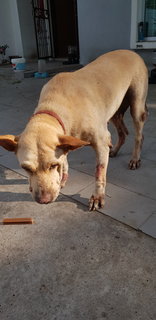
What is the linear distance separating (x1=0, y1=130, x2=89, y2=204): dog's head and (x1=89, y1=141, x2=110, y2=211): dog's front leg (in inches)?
27.1

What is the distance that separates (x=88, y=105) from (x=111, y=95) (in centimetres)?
50

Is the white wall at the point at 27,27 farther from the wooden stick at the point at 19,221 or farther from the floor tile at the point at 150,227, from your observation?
the floor tile at the point at 150,227

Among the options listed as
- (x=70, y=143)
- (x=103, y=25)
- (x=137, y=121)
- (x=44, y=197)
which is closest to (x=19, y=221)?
(x=44, y=197)

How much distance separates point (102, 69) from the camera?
304 centimetres

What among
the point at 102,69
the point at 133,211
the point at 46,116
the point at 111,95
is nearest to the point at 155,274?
the point at 133,211


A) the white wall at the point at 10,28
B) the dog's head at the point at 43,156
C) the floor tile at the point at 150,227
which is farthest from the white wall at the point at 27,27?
the floor tile at the point at 150,227

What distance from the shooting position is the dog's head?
191 centimetres

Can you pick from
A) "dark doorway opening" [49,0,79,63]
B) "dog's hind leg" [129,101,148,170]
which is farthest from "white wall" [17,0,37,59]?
"dog's hind leg" [129,101,148,170]

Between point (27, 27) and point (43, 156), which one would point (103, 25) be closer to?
point (27, 27)

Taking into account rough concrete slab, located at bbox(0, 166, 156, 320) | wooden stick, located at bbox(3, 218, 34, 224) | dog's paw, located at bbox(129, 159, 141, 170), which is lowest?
rough concrete slab, located at bbox(0, 166, 156, 320)

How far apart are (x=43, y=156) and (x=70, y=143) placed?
0.23m

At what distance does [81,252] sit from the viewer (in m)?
2.12

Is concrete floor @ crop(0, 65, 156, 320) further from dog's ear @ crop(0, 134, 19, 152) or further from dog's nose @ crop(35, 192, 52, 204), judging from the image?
dog's ear @ crop(0, 134, 19, 152)

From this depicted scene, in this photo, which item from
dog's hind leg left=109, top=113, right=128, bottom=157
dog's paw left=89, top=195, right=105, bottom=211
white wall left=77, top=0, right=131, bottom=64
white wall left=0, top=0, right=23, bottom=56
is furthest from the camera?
white wall left=0, top=0, right=23, bottom=56
